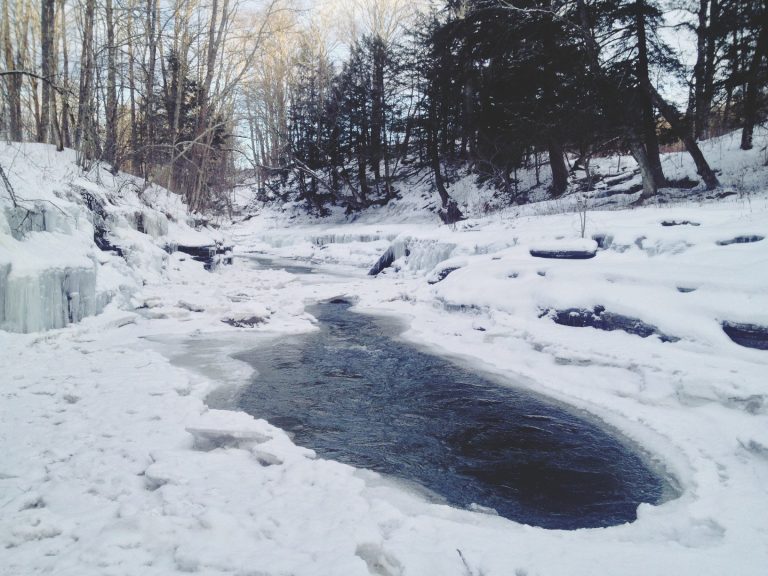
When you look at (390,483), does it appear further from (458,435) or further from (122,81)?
(122,81)

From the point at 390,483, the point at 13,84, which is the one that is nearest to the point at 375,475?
the point at 390,483

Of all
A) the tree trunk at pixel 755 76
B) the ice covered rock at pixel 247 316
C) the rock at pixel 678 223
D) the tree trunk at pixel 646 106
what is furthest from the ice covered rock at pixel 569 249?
the tree trunk at pixel 755 76

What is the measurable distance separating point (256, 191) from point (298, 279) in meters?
27.1

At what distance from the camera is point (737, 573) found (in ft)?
6.88

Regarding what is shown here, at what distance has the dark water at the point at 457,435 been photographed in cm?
300

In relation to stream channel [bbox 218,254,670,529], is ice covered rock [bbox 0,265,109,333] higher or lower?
higher

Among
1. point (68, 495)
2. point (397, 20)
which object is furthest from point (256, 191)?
point (68, 495)

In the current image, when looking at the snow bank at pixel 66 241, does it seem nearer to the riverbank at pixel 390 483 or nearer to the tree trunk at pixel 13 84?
the riverbank at pixel 390 483

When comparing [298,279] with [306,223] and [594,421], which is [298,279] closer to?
[594,421]

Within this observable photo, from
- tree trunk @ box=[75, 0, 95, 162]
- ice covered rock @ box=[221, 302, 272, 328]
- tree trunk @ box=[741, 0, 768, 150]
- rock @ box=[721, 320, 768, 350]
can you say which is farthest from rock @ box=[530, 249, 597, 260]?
tree trunk @ box=[75, 0, 95, 162]

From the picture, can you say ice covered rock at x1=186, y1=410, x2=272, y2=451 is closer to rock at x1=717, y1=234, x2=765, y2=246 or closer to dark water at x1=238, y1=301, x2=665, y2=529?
dark water at x1=238, y1=301, x2=665, y2=529

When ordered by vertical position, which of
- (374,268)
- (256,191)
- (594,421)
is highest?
(256,191)

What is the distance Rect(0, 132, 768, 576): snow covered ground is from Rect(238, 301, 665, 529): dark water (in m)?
0.23

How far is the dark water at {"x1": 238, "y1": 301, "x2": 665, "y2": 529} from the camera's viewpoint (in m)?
3.00
